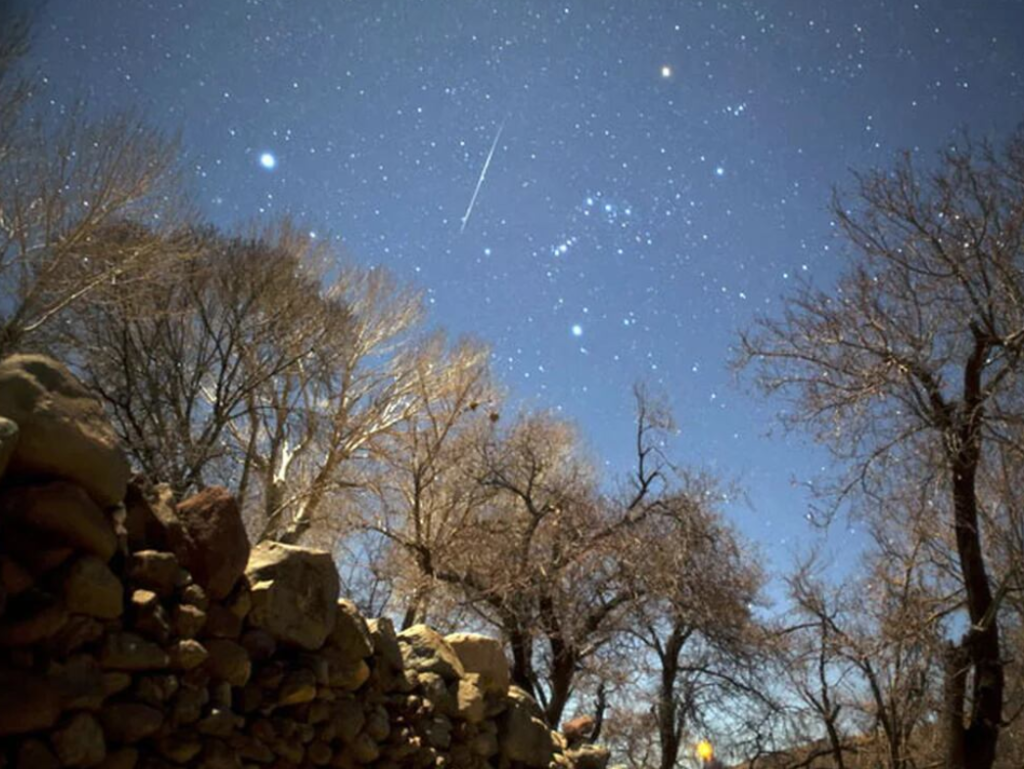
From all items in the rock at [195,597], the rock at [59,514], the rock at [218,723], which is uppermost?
the rock at [59,514]

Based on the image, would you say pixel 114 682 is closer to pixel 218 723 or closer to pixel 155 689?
pixel 155 689

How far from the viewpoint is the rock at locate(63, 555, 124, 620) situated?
2.65 meters

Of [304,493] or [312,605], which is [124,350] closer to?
[304,493]

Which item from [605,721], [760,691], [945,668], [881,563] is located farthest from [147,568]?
[605,721]

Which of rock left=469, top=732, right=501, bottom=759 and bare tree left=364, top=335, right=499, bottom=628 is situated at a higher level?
bare tree left=364, top=335, right=499, bottom=628

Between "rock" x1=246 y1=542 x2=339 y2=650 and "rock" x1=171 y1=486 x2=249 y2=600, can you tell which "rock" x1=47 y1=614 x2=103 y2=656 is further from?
"rock" x1=246 y1=542 x2=339 y2=650

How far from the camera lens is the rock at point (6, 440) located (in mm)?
2527

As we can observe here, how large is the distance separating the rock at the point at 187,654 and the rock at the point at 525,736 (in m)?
2.52

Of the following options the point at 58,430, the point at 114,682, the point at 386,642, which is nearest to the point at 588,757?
the point at 386,642

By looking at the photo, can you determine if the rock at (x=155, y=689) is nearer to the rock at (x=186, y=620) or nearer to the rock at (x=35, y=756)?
the rock at (x=186, y=620)

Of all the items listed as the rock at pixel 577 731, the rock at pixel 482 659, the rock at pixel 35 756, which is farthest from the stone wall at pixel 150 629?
the rock at pixel 577 731

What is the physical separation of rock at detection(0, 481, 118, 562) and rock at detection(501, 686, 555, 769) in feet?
10.2

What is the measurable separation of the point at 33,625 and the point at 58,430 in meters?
0.67

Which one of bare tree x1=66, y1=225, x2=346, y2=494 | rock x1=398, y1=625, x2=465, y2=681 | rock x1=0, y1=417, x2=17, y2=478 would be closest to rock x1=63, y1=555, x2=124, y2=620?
rock x1=0, y1=417, x2=17, y2=478
